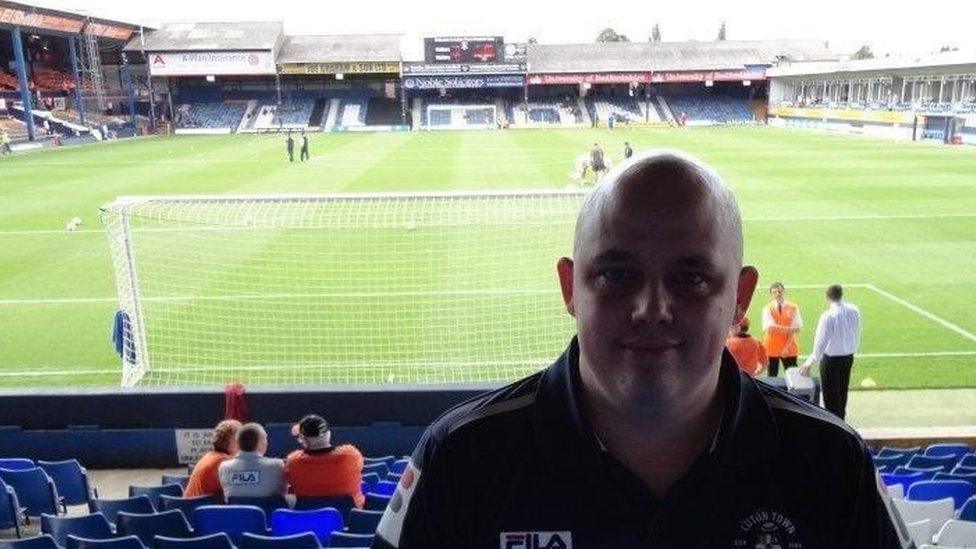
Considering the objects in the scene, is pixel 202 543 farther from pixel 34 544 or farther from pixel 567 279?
pixel 567 279

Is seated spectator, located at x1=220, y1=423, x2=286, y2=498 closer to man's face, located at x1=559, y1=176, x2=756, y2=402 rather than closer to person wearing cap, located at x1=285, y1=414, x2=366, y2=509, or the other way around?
person wearing cap, located at x1=285, y1=414, x2=366, y2=509

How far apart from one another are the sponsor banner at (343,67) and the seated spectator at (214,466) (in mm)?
63729

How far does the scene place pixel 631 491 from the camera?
158 centimetres

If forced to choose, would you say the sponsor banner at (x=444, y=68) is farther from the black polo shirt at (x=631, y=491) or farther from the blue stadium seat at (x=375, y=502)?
the black polo shirt at (x=631, y=491)

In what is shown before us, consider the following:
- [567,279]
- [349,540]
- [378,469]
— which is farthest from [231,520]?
[567,279]

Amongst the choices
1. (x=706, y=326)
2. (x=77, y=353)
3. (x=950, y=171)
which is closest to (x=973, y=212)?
(x=950, y=171)

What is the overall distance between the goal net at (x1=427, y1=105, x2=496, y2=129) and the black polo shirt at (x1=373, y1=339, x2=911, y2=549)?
6390cm

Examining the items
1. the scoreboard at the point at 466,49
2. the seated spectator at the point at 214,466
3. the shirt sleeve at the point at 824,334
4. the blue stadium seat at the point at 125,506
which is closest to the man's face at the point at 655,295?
the blue stadium seat at the point at 125,506

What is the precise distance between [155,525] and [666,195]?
13.8 feet

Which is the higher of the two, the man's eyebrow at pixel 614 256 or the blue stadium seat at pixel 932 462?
the man's eyebrow at pixel 614 256

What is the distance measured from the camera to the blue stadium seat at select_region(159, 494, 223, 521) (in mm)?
5323

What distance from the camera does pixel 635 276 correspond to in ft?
4.88

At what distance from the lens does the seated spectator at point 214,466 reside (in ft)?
18.8

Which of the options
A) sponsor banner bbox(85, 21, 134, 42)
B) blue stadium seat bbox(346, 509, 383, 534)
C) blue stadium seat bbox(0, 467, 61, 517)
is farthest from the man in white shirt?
sponsor banner bbox(85, 21, 134, 42)
